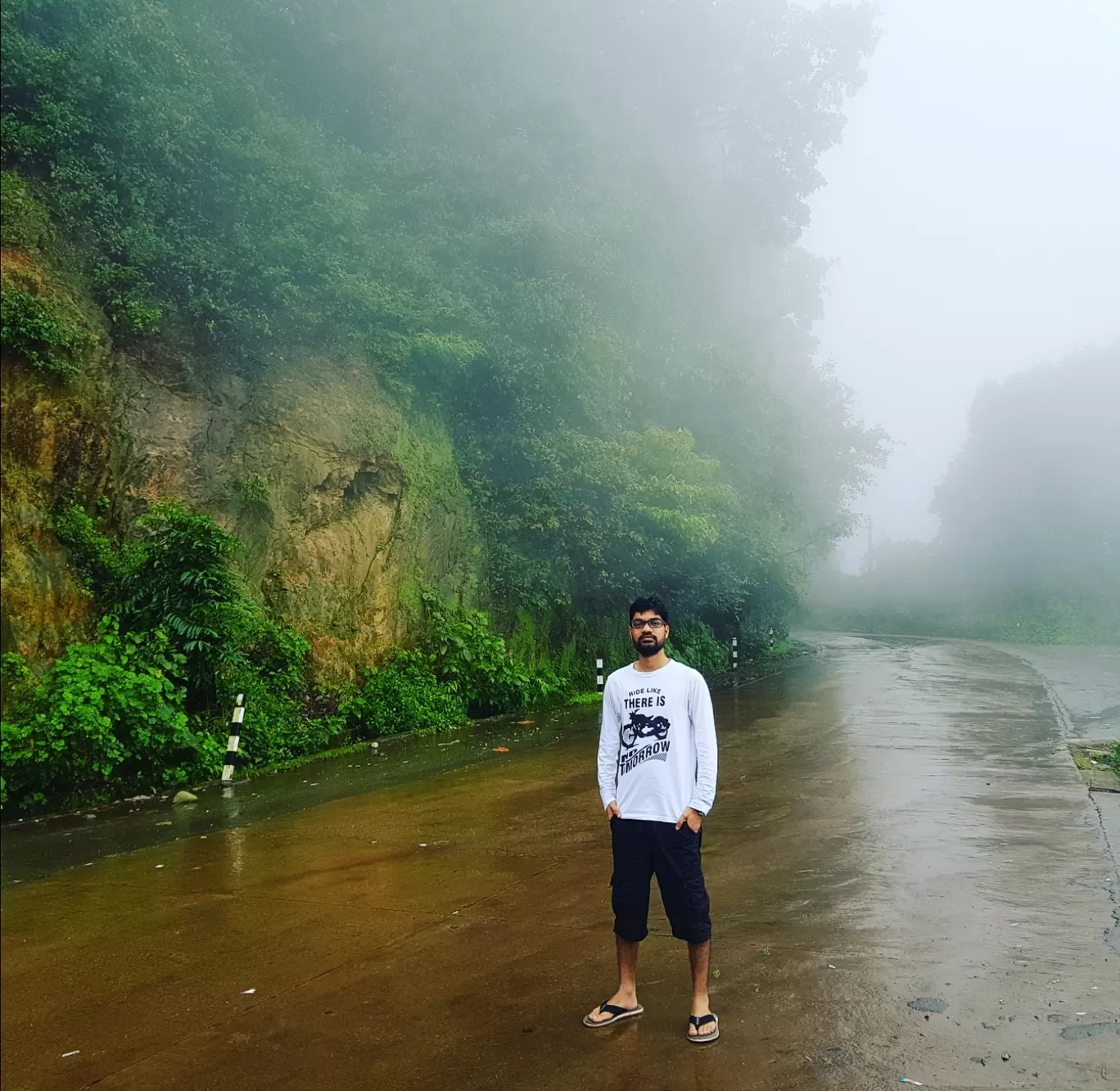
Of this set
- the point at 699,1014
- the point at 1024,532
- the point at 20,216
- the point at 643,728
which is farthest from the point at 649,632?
the point at 1024,532

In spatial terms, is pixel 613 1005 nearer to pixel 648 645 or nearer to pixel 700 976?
pixel 700 976

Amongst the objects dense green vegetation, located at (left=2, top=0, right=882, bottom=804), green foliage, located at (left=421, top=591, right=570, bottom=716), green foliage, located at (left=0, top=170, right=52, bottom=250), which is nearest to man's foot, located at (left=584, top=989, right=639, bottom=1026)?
dense green vegetation, located at (left=2, top=0, right=882, bottom=804)

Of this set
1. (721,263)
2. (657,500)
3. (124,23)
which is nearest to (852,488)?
(721,263)

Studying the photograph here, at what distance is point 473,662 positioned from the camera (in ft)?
52.3

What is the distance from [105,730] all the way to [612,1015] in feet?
20.8

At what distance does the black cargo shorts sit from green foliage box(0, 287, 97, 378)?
9308mm

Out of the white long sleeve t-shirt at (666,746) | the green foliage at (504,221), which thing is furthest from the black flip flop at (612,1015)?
the green foliage at (504,221)

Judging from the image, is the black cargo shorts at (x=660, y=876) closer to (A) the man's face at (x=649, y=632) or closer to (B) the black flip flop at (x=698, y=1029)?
(B) the black flip flop at (x=698, y=1029)

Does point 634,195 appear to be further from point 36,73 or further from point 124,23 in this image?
point 36,73

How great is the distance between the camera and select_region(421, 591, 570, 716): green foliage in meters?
15.7

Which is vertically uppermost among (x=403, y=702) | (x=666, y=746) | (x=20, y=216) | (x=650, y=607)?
(x=20, y=216)

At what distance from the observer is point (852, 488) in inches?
1416

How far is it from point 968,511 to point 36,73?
184ft

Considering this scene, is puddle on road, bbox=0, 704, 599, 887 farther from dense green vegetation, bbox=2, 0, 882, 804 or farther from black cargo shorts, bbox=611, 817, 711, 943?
black cargo shorts, bbox=611, 817, 711, 943
